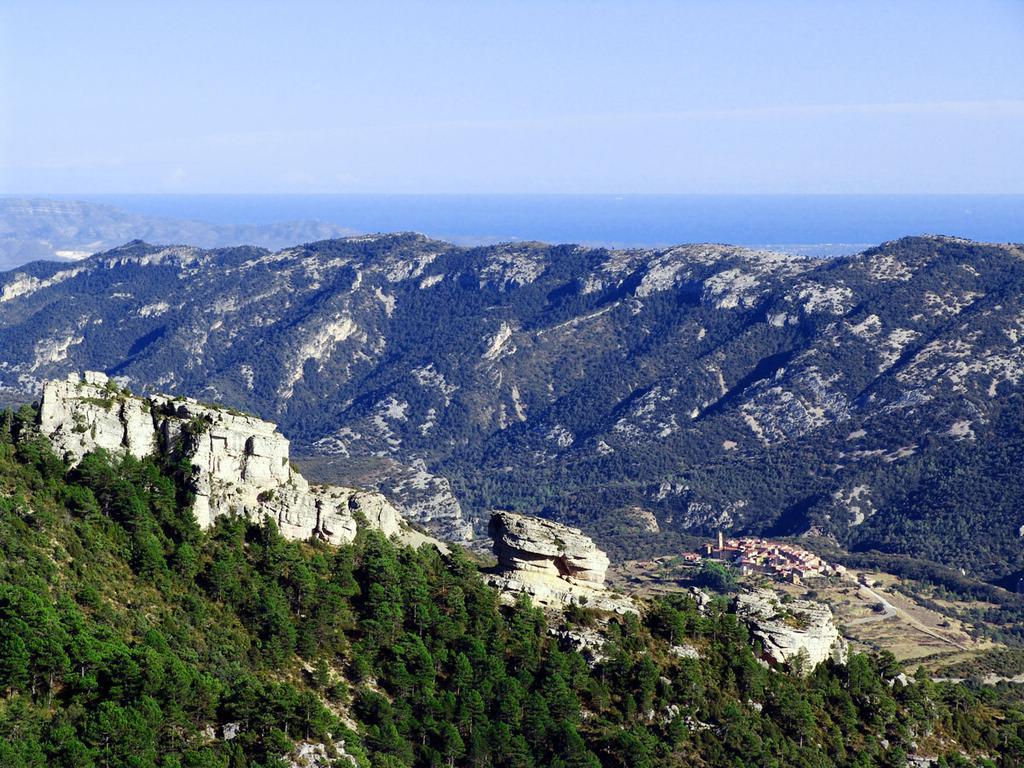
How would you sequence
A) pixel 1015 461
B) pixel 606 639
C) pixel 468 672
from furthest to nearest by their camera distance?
pixel 1015 461
pixel 606 639
pixel 468 672

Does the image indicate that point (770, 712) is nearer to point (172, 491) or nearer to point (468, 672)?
point (468, 672)

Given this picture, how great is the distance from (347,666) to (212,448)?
50.2ft

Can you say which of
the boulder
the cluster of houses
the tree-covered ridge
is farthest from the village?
the boulder

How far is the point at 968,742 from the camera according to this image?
74062 millimetres

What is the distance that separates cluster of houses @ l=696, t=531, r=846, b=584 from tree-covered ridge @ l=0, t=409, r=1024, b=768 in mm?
70271

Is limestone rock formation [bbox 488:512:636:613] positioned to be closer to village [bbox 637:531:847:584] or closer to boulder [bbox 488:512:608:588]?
boulder [bbox 488:512:608:588]

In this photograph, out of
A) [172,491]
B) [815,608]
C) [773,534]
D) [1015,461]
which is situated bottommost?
[773,534]

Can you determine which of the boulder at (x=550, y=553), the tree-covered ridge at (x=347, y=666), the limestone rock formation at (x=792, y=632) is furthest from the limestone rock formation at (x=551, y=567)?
the limestone rock formation at (x=792, y=632)

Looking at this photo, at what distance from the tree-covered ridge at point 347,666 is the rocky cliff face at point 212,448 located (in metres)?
1.24

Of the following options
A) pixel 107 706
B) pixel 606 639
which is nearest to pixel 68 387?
pixel 107 706

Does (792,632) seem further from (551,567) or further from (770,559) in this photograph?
(770,559)

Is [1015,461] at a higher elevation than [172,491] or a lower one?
lower

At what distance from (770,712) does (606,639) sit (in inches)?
375

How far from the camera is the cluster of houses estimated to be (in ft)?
488
